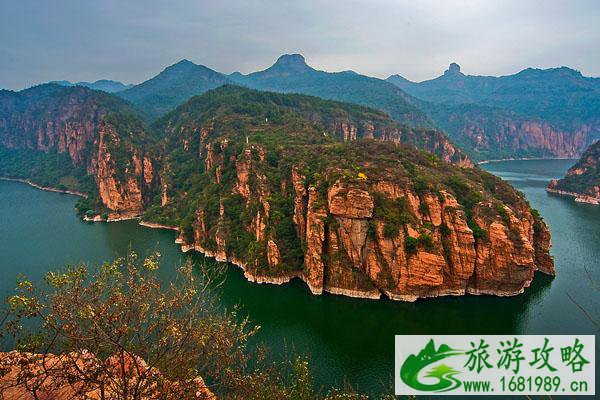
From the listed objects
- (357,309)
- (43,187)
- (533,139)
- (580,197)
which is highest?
(533,139)

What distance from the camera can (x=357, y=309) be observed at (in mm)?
34312

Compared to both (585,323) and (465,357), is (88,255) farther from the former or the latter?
(585,323)

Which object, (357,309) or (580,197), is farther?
(580,197)

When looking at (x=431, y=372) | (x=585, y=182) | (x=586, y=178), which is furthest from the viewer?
(x=586, y=178)

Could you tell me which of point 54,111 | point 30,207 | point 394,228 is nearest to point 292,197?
point 394,228

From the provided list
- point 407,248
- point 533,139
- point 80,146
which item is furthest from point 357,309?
point 533,139

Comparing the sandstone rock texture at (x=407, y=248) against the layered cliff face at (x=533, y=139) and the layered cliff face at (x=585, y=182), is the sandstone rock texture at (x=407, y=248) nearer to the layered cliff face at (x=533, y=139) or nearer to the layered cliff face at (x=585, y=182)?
the layered cliff face at (x=585, y=182)

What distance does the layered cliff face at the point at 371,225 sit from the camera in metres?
35.4

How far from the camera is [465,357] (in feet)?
59.3

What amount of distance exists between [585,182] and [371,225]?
76689mm

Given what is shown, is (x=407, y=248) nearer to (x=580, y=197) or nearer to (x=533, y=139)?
(x=580, y=197)

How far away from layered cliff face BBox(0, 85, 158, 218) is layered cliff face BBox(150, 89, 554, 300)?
3008cm

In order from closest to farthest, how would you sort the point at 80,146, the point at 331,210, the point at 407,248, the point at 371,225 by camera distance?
the point at 407,248 < the point at 371,225 < the point at 331,210 < the point at 80,146

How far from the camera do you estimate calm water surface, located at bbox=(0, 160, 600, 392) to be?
2791 centimetres
